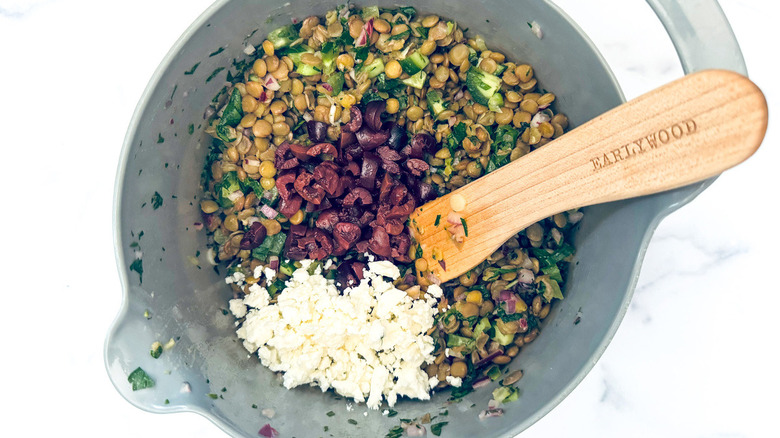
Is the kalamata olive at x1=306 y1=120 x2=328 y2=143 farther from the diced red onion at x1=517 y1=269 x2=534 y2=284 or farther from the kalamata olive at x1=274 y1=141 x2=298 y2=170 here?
the diced red onion at x1=517 y1=269 x2=534 y2=284

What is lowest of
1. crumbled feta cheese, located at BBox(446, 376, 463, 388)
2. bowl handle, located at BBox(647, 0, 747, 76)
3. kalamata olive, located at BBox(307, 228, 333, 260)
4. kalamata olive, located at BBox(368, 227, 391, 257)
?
crumbled feta cheese, located at BBox(446, 376, 463, 388)

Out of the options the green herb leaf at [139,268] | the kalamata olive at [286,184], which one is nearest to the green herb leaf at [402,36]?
the kalamata olive at [286,184]

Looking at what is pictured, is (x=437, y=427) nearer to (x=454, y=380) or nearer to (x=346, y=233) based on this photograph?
(x=454, y=380)

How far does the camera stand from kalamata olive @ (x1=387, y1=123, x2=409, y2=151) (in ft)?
6.72

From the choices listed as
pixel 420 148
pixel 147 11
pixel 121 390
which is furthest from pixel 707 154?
pixel 147 11

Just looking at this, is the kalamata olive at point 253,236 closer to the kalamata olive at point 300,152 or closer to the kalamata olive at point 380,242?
the kalamata olive at point 300,152

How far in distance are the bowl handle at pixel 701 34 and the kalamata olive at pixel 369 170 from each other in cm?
98

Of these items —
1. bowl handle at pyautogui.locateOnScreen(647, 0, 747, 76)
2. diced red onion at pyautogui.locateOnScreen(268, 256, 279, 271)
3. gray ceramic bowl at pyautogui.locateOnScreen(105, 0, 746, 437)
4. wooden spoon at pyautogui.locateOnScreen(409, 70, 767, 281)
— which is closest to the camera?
wooden spoon at pyautogui.locateOnScreen(409, 70, 767, 281)

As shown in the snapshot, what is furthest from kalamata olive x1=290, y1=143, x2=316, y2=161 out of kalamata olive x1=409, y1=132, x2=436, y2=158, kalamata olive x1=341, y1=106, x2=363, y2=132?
kalamata olive x1=409, y1=132, x2=436, y2=158

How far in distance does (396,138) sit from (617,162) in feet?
2.57

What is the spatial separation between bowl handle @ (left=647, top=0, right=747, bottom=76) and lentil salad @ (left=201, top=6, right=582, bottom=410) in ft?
1.58

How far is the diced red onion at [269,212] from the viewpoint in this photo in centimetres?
213

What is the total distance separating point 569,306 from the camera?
1.95 m

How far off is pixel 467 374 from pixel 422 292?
0.33 metres
